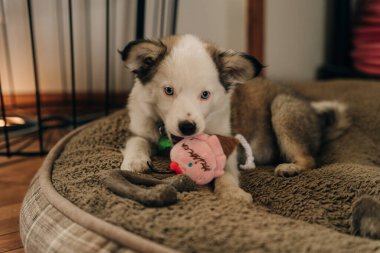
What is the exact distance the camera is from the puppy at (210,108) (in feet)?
4.99

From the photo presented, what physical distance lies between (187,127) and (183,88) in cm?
15

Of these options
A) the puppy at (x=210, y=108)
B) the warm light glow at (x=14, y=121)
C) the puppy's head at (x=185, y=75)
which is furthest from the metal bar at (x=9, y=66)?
the puppy's head at (x=185, y=75)

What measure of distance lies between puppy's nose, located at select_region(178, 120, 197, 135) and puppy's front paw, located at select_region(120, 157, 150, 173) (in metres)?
0.22

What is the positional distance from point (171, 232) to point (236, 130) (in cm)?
93

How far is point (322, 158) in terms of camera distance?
2.15 meters

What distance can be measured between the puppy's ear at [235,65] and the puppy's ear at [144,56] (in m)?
0.22

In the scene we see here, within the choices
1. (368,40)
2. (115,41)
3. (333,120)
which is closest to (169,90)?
(333,120)

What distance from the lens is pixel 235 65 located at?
1695 millimetres

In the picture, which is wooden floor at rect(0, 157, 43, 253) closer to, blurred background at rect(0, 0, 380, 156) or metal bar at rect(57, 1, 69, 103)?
blurred background at rect(0, 0, 380, 156)

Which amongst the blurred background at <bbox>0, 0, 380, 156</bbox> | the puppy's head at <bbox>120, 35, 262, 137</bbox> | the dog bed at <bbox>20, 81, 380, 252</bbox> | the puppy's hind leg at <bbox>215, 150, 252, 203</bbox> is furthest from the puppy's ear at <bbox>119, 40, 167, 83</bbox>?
the blurred background at <bbox>0, 0, 380, 156</bbox>

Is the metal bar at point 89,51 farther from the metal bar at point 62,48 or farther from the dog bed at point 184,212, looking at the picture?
the dog bed at point 184,212

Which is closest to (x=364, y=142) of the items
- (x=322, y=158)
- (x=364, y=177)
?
(x=322, y=158)

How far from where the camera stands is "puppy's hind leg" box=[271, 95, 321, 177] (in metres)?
2.01

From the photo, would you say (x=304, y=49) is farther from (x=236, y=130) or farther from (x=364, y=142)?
(x=236, y=130)
